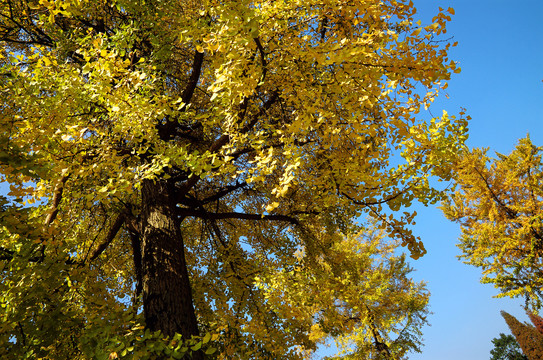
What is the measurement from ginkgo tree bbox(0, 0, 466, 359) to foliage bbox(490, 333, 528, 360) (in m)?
16.5

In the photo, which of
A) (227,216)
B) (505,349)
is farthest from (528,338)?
(227,216)

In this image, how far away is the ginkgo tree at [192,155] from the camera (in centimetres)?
294

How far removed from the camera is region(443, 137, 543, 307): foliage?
12016 mm

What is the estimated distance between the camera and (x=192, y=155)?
3.53 m

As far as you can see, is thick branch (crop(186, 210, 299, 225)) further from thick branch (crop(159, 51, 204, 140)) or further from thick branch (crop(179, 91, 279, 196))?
thick branch (crop(159, 51, 204, 140))

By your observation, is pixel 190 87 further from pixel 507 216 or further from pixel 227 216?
pixel 507 216

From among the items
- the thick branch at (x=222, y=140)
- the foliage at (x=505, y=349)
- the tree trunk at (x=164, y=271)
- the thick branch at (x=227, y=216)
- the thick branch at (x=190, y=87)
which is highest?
the thick branch at (x=190, y=87)

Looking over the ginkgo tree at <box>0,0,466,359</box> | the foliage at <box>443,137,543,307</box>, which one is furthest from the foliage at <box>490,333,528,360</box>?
the ginkgo tree at <box>0,0,466,359</box>

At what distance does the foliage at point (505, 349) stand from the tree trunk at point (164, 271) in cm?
2020

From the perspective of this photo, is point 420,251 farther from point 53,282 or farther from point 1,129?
point 1,129

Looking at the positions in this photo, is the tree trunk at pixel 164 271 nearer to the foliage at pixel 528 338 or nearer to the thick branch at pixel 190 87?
the thick branch at pixel 190 87

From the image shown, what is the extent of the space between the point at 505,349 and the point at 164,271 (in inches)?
817

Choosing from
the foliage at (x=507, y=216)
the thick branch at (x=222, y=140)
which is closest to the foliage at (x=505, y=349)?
the foliage at (x=507, y=216)

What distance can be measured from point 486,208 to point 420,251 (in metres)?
12.0
